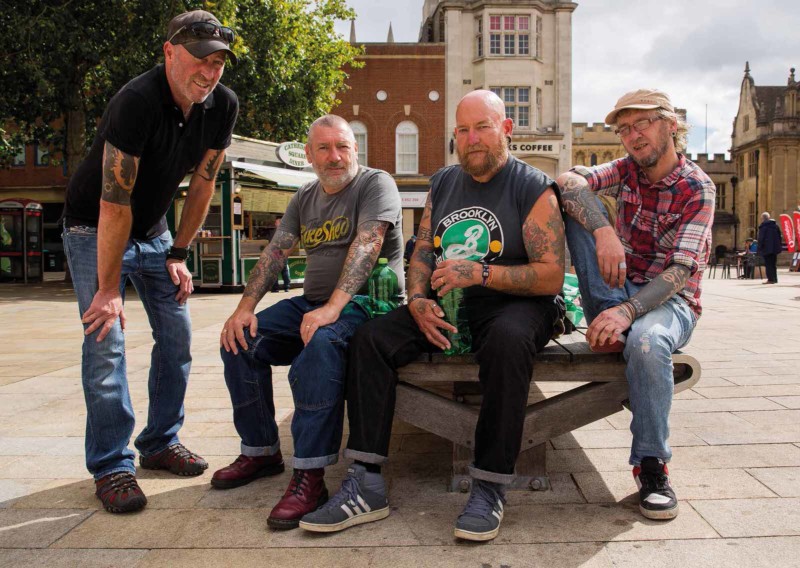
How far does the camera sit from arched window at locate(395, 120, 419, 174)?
103ft

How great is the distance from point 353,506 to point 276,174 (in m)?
15.2

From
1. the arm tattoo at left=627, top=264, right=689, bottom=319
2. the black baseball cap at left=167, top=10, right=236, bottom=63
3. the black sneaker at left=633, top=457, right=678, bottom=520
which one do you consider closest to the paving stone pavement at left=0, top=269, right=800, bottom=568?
the black sneaker at left=633, top=457, right=678, bottom=520

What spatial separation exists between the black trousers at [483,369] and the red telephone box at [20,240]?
2025cm

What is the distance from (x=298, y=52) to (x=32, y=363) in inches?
633

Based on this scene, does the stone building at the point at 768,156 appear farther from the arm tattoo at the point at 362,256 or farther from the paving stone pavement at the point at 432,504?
the arm tattoo at the point at 362,256

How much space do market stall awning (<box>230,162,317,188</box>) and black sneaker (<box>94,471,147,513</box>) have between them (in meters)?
13.2

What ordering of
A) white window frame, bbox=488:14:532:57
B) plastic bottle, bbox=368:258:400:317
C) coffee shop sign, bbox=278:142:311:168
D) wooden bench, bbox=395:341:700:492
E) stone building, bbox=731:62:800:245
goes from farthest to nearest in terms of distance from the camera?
stone building, bbox=731:62:800:245, white window frame, bbox=488:14:532:57, coffee shop sign, bbox=278:142:311:168, plastic bottle, bbox=368:258:400:317, wooden bench, bbox=395:341:700:492

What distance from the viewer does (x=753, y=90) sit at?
197 ft

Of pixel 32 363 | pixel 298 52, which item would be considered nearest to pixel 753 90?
pixel 298 52

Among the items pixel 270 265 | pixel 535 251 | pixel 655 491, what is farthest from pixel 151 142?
pixel 655 491

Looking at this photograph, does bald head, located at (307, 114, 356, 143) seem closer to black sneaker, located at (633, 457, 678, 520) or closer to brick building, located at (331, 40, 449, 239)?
black sneaker, located at (633, 457, 678, 520)

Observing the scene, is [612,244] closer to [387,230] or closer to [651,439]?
[651,439]

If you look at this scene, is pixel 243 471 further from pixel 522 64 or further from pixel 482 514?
pixel 522 64

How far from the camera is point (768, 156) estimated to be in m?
55.0
